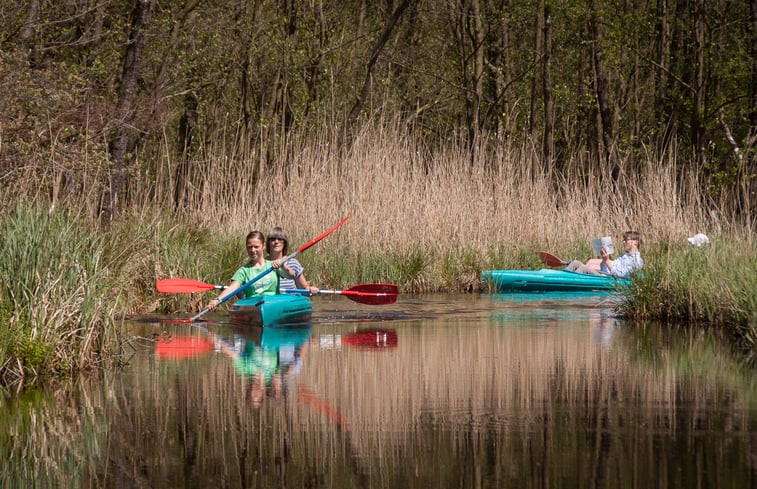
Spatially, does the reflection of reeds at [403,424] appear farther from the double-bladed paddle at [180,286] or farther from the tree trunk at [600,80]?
the tree trunk at [600,80]

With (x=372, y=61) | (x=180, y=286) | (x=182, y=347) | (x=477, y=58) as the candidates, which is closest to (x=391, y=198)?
(x=180, y=286)

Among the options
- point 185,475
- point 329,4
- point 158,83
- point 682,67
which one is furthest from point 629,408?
point 682,67

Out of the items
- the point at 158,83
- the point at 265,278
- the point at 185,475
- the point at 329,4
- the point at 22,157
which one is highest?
the point at 329,4

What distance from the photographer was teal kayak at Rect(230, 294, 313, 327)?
10602 millimetres

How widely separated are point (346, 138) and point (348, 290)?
4.72 meters

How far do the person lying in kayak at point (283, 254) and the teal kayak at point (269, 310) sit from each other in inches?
23.1

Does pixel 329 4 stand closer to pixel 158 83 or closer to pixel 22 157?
pixel 158 83

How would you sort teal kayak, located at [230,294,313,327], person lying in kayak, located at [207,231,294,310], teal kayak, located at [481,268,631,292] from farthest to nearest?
teal kayak, located at [481,268,631,292], person lying in kayak, located at [207,231,294,310], teal kayak, located at [230,294,313,327]

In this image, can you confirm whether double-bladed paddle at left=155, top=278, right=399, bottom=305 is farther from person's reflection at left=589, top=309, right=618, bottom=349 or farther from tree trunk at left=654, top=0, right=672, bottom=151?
tree trunk at left=654, top=0, right=672, bottom=151

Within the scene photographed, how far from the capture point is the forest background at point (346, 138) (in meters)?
11.4

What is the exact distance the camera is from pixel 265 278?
11.4m

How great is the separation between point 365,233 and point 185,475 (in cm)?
1038

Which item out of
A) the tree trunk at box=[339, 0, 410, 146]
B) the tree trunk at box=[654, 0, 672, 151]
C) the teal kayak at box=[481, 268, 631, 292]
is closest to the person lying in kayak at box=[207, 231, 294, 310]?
the teal kayak at box=[481, 268, 631, 292]

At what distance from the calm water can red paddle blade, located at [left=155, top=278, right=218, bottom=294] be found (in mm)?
1405
